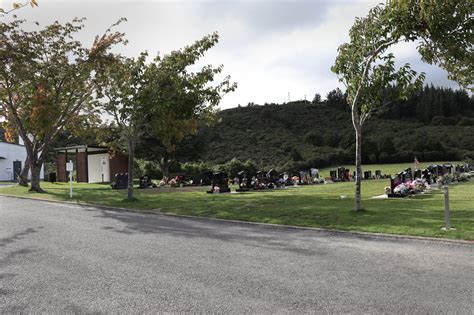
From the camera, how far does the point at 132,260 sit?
732 centimetres

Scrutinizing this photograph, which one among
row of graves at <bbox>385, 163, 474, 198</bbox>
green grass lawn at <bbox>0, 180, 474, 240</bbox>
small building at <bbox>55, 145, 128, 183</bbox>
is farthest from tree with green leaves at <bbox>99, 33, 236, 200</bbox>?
small building at <bbox>55, 145, 128, 183</bbox>

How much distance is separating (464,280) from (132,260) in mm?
5323

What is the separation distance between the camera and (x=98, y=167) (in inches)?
1619

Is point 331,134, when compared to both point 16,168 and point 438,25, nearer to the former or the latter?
point 16,168

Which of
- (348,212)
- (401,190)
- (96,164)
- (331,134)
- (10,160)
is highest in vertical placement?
(331,134)

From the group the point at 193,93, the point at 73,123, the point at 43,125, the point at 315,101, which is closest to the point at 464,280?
the point at 193,93

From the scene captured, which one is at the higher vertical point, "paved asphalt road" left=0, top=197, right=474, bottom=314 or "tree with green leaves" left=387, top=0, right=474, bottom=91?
"tree with green leaves" left=387, top=0, right=474, bottom=91

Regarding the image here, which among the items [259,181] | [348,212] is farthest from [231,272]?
[259,181]

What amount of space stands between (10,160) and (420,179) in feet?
161

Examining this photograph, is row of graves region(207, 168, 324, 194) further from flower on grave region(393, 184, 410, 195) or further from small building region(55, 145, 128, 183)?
small building region(55, 145, 128, 183)

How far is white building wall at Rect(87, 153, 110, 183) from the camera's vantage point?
4003cm

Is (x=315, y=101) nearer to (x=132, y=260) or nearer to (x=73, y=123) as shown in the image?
(x=73, y=123)

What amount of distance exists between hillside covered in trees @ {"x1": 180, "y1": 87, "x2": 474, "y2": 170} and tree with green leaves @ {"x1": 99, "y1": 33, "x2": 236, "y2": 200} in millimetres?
22276

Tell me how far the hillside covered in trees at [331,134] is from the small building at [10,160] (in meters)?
23.4
